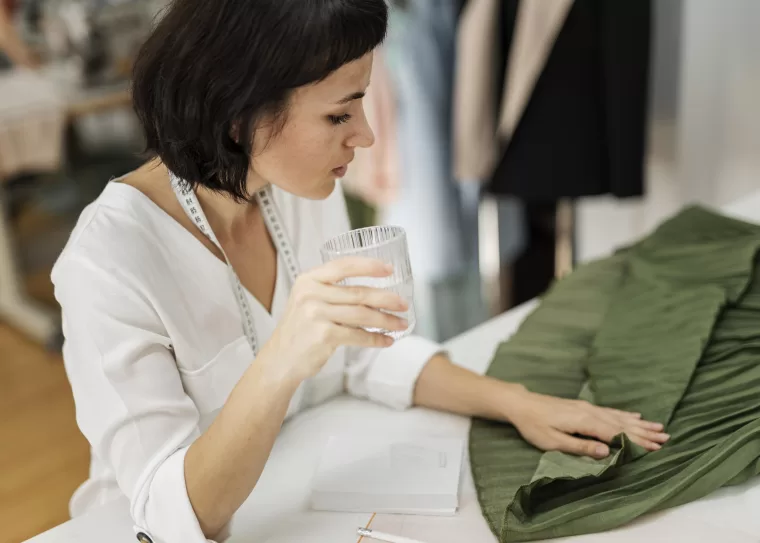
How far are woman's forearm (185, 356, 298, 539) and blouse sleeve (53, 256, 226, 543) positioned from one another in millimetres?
19

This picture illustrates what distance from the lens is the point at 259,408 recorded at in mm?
854

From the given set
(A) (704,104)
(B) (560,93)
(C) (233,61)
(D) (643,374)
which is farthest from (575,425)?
(A) (704,104)

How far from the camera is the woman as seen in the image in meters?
0.86

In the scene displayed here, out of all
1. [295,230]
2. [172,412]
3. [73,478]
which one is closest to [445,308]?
[73,478]

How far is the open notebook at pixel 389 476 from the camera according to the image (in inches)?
36.6

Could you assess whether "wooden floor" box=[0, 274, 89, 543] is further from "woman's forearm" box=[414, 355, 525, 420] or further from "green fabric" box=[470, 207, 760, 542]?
"green fabric" box=[470, 207, 760, 542]

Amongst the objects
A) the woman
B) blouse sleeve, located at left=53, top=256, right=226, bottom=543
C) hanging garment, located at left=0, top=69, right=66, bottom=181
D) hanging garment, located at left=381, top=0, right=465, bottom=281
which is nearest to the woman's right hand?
the woman

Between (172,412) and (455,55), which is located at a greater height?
(455,55)

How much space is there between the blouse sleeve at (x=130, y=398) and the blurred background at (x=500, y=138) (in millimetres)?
1403

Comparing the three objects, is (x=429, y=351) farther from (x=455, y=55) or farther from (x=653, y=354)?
(x=455, y=55)

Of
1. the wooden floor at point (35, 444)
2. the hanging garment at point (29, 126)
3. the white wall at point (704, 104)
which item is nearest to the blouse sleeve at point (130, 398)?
the wooden floor at point (35, 444)

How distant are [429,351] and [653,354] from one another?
315 mm

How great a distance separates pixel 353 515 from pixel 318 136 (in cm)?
43

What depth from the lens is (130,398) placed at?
903mm
